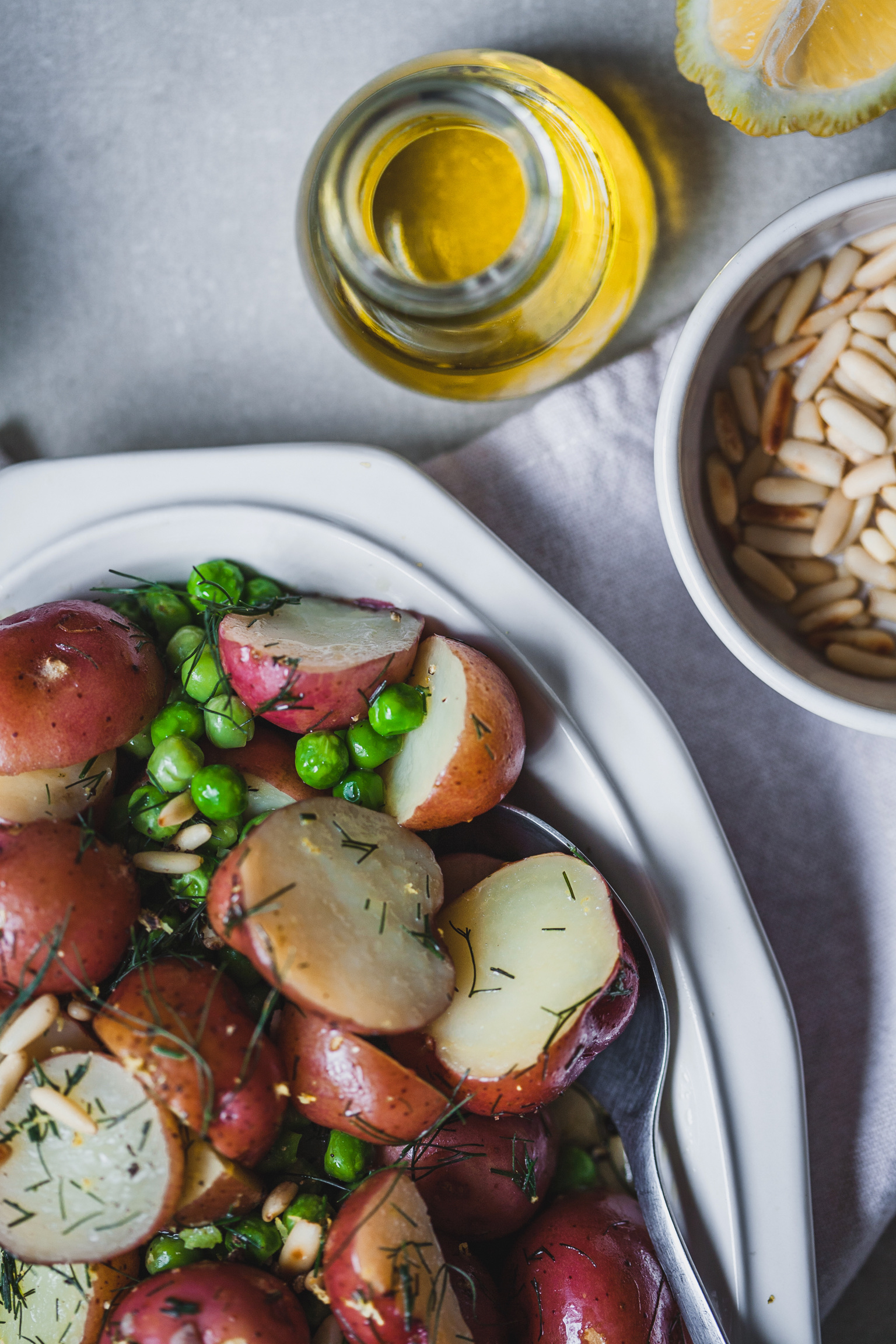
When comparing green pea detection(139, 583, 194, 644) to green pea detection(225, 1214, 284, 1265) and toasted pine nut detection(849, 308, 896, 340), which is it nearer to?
green pea detection(225, 1214, 284, 1265)

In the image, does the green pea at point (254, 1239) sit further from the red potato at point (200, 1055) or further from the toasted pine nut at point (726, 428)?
the toasted pine nut at point (726, 428)

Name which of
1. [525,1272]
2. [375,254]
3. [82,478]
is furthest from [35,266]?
[525,1272]

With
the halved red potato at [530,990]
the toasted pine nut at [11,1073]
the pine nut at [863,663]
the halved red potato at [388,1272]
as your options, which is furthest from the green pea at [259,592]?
the pine nut at [863,663]

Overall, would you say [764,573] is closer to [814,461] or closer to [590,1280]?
Result: [814,461]

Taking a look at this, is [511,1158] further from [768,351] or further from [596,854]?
[768,351]

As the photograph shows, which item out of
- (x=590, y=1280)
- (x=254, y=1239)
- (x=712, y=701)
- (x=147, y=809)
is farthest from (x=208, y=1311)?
(x=712, y=701)

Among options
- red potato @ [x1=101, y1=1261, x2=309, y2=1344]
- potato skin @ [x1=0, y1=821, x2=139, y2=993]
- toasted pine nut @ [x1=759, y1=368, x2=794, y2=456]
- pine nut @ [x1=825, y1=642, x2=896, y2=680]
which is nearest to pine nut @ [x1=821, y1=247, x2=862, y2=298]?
toasted pine nut @ [x1=759, y1=368, x2=794, y2=456]
